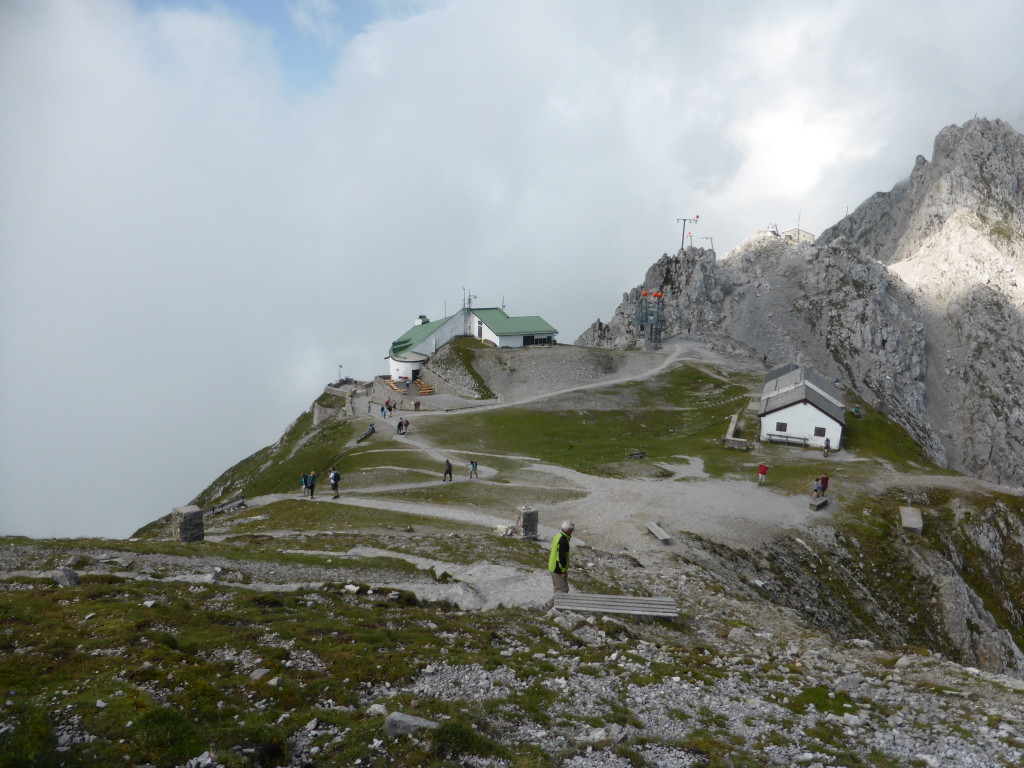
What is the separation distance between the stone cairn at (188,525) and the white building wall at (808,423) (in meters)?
57.6

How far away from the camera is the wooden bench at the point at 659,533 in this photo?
35812mm

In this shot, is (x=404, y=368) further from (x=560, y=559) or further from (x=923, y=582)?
(x=560, y=559)

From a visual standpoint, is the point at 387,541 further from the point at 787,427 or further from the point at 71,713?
the point at 787,427

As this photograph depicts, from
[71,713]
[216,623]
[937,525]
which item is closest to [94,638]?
[216,623]

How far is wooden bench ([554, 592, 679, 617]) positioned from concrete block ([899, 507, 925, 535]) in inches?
1256

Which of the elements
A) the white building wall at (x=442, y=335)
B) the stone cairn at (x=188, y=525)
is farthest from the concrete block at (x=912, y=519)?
the white building wall at (x=442, y=335)

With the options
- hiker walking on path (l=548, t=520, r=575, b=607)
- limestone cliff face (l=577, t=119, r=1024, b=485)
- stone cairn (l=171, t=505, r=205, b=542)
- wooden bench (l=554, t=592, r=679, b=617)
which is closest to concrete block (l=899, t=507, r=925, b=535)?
wooden bench (l=554, t=592, r=679, b=617)

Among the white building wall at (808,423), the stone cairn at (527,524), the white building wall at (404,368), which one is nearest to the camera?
the stone cairn at (527,524)

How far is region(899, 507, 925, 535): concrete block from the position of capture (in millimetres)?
44031

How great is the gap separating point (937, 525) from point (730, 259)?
13872 centimetres

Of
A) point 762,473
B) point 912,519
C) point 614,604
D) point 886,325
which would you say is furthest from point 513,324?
point 886,325

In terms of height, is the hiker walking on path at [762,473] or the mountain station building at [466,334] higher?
the mountain station building at [466,334]

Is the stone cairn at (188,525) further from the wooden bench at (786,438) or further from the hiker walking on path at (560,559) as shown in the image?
the wooden bench at (786,438)

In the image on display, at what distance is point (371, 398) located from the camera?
95.2 metres
